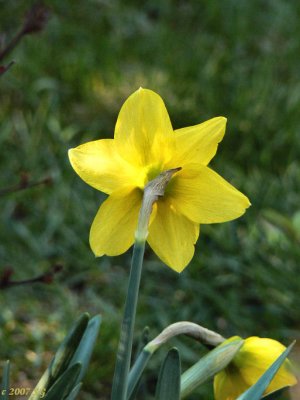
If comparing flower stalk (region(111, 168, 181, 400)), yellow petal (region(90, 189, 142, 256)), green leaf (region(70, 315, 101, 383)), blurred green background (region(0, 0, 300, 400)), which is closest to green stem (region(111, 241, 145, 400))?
flower stalk (region(111, 168, 181, 400))

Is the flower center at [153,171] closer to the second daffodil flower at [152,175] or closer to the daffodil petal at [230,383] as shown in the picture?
the second daffodil flower at [152,175]

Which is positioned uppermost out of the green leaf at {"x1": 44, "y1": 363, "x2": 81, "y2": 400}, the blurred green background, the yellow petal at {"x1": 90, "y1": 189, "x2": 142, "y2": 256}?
the yellow petal at {"x1": 90, "y1": 189, "x2": 142, "y2": 256}

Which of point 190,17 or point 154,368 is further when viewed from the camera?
point 190,17

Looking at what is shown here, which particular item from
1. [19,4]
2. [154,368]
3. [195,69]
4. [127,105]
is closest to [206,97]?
[195,69]

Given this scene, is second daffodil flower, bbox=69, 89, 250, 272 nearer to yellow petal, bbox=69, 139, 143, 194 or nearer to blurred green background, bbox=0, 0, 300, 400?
yellow petal, bbox=69, 139, 143, 194

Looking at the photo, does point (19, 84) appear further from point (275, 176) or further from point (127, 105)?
point (127, 105)

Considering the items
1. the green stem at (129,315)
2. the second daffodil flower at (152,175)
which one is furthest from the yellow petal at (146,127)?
the green stem at (129,315)

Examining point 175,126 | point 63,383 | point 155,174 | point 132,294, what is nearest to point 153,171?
point 155,174

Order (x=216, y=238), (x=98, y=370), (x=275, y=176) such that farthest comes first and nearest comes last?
(x=275, y=176) < (x=216, y=238) < (x=98, y=370)
